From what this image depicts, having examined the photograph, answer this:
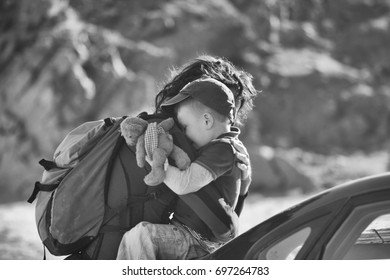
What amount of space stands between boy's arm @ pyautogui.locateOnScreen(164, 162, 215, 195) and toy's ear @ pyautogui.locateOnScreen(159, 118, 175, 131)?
0.68 feet

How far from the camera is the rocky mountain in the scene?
16.0 metres

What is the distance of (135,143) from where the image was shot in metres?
2.88

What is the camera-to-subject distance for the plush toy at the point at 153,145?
8.95 feet

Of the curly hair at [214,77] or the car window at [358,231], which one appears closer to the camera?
the car window at [358,231]

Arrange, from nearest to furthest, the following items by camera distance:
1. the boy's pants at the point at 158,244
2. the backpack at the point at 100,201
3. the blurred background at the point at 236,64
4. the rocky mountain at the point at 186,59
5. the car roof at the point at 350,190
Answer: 1. the car roof at the point at 350,190
2. the boy's pants at the point at 158,244
3. the backpack at the point at 100,201
4. the blurred background at the point at 236,64
5. the rocky mountain at the point at 186,59

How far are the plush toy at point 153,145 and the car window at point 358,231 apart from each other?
36.2 inches

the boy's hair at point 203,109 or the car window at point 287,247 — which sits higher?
the boy's hair at point 203,109

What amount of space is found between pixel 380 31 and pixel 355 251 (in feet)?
88.4

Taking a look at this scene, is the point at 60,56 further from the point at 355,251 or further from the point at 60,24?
the point at 355,251

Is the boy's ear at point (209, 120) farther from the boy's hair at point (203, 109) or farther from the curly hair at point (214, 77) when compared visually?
the curly hair at point (214, 77)

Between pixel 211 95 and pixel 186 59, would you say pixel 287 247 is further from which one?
pixel 186 59

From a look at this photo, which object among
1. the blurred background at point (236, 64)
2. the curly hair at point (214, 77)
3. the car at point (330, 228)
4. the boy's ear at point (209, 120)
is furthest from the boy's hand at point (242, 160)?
the blurred background at point (236, 64)

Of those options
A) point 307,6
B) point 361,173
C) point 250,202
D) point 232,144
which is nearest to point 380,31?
point 307,6
